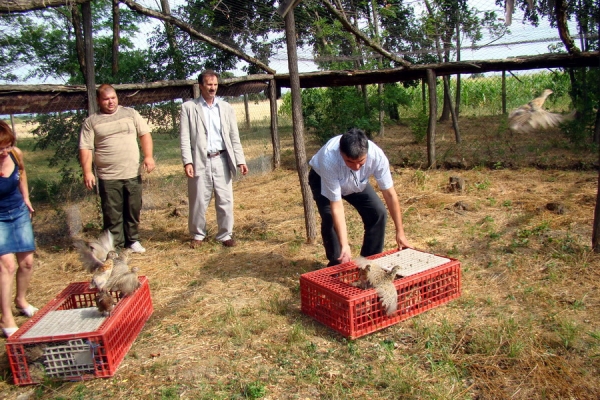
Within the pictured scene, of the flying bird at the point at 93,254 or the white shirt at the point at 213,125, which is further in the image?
the white shirt at the point at 213,125

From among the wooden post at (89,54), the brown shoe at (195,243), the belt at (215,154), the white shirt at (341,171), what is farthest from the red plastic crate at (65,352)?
the wooden post at (89,54)

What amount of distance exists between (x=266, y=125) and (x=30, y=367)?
986 cm

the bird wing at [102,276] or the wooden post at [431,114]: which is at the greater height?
the wooden post at [431,114]

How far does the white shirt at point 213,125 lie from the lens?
5.73 m

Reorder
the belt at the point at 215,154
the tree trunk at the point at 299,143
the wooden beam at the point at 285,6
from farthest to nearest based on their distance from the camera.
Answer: the belt at the point at 215,154
the tree trunk at the point at 299,143
the wooden beam at the point at 285,6

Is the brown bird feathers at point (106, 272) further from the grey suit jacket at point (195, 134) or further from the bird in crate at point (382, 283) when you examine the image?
the bird in crate at point (382, 283)

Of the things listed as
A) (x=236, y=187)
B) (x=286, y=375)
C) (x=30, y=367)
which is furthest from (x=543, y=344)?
(x=236, y=187)

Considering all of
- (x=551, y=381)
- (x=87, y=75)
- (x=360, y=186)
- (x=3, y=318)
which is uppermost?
(x=87, y=75)

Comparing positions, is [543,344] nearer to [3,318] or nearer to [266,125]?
[3,318]

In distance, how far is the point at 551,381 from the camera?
9.54ft

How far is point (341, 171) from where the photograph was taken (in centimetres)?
396

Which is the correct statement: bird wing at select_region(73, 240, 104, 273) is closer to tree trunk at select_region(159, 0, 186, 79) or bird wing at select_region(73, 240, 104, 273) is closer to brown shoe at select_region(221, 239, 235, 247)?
brown shoe at select_region(221, 239, 235, 247)

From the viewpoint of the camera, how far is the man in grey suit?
18.6 ft

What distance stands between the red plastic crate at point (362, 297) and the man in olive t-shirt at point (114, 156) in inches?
105
